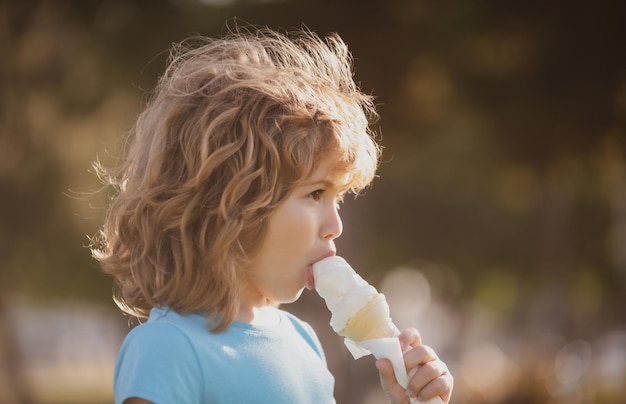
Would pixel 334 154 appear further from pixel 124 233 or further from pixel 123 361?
pixel 123 361

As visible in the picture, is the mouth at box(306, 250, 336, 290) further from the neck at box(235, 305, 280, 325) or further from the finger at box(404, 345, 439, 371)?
the finger at box(404, 345, 439, 371)

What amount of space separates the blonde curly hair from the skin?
4cm

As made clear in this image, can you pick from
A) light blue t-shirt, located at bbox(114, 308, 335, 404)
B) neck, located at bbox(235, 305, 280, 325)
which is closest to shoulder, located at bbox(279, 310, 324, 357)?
neck, located at bbox(235, 305, 280, 325)

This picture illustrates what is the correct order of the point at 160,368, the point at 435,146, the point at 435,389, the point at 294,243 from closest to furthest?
the point at 160,368, the point at 435,389, the point at 294,243, the point at 435,146

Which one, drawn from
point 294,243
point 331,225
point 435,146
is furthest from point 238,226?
point 435,146

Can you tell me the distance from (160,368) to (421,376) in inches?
Answer: 27.2

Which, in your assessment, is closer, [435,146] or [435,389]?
[435,389]

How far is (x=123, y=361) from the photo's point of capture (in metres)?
2.27

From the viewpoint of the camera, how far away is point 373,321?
241 cm

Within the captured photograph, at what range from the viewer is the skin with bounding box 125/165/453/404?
95.1 inches

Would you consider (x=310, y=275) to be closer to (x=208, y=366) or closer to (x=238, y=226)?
(x=238, y=226)

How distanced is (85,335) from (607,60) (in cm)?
3437

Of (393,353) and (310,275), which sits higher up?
(310,275)

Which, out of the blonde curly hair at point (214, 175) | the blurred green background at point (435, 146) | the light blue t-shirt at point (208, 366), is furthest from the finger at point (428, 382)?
the blurred green background at point (435, 146)
